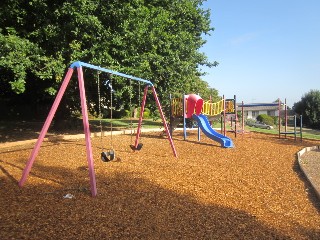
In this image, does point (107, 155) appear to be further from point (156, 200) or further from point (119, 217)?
point (119, 217)

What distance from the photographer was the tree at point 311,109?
5023cm

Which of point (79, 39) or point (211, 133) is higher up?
point (79, 39)

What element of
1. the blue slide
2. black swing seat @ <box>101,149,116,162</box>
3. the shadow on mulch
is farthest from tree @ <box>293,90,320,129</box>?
the shadow on mulch

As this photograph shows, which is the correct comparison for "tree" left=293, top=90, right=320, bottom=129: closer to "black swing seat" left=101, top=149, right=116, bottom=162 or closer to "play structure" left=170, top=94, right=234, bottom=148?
"play structure" left=170, top=94, right=234, bottom=148

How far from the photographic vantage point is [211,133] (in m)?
13.6

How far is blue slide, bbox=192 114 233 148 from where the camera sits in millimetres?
13031

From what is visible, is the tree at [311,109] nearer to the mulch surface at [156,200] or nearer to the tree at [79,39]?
the tree at [79,39]

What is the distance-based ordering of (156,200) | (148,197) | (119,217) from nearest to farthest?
(119,217) → (156,200) → (148,197)

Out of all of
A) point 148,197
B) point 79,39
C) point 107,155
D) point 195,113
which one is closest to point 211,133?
point 195,113

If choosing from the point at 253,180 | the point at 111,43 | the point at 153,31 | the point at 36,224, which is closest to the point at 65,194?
the point at 36,224

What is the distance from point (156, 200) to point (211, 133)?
8.32 m

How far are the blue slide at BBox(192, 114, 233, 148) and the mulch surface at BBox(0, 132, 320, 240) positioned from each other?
3.21m

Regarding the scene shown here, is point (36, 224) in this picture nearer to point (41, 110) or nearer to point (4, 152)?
point (4, 152)

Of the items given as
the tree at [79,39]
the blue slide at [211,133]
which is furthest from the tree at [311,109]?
the tree at [79,39]
